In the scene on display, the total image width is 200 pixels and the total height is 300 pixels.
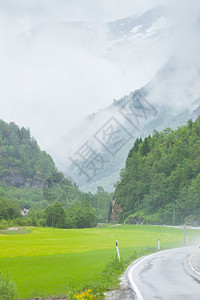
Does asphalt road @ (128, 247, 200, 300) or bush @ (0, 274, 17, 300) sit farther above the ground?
bush @ (0, 274, 17, 300)

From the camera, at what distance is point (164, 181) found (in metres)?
136

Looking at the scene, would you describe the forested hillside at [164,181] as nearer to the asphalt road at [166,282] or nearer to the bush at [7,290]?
the asphalt road at [166,282]

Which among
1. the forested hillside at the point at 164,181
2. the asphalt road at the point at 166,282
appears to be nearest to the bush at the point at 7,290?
the asphalt road at the point at 166,282

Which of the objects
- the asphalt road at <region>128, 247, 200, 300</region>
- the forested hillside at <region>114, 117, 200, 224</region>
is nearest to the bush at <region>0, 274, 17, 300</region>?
the asphalt road at <region>128, 247, 200, 300</region>

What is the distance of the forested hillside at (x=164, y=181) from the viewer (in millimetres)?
119250

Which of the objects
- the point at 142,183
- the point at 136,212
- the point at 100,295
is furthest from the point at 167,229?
the point at 100,295

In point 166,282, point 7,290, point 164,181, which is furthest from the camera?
point 164,181

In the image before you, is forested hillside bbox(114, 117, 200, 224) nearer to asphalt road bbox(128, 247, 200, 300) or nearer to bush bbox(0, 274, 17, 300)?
asphalt road bbox(128, 247, 200, 300)

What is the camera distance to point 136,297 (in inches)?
608

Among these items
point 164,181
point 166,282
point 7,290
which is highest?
point 164,181

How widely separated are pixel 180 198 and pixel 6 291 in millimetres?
114044

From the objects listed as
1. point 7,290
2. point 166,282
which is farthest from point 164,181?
Result: point 7,290

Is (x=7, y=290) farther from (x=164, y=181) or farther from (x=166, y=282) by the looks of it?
(x=164, y=181)

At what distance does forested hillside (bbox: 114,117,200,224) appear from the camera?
→ 119250mm
